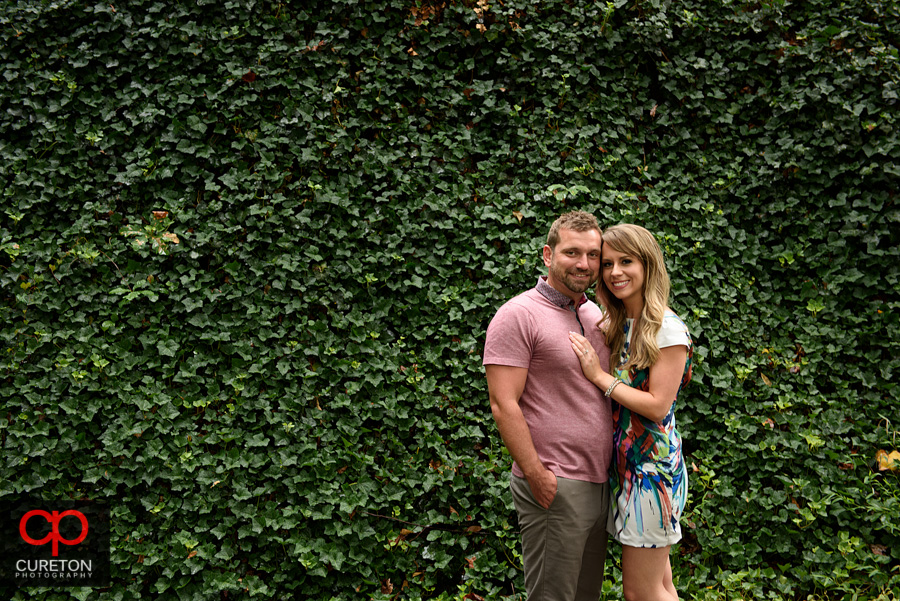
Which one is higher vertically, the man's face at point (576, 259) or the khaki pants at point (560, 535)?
the man's face at point (576, 259)

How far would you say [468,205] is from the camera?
351cm

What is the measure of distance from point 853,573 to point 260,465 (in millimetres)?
3358

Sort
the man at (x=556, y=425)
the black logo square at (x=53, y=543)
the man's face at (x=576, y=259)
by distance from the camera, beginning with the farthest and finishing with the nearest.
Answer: the black logo square at (x=53, y=543) → the man's face at (x=576, y=259) → the man at (x=556, y=425)

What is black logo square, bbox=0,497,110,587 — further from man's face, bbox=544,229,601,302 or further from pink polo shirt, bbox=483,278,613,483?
man's face, bbox=544,229,601,302

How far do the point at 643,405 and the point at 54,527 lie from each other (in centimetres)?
316

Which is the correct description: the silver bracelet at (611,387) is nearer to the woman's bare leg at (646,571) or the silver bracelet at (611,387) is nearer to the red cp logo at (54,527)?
the woman's bare leg at (646,571)

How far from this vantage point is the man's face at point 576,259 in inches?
89.0

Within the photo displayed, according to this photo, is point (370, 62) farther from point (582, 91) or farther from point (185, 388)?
point (185, 388)

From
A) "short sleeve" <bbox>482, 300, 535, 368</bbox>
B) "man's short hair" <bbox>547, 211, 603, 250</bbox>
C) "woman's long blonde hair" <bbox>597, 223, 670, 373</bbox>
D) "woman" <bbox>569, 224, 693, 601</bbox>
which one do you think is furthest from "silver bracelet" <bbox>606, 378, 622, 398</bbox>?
"man's short hair" <bbox>547, 211, 603, 250</bbox>

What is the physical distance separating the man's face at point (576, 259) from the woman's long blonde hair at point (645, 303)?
0.07 metres

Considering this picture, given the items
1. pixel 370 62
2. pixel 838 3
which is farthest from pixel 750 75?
pixel 370 62

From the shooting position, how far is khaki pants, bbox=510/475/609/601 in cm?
213

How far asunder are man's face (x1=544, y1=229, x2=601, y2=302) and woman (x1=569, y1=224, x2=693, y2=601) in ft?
0.21

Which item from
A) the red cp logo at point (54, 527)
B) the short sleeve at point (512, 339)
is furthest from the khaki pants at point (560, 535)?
the red cp logo at point (54, 527)
